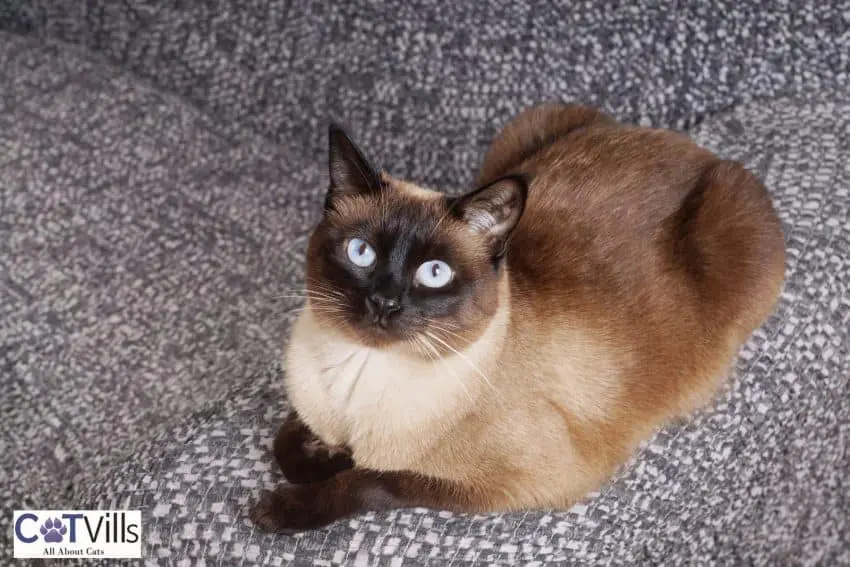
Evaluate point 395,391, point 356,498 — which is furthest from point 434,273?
point 356,498

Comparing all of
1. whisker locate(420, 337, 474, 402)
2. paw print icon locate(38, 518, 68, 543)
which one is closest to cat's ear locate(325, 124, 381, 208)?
whisker locate(420, 337, 474, 402)

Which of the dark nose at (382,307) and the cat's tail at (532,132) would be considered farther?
the cat's tail at (532,132)

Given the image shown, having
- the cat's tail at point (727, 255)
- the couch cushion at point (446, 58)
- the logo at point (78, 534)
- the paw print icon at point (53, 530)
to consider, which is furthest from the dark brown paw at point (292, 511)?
the couch cushion at point (446, 58)

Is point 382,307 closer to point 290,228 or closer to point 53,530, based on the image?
point 53,530

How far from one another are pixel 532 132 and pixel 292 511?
0.76 meters

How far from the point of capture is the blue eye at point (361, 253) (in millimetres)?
995

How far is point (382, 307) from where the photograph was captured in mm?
956

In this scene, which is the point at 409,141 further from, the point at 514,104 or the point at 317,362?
the point at 317,362

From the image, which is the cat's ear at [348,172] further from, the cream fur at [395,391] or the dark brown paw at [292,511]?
the dark brown paw at [292,511]

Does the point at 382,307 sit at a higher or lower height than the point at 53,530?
higher

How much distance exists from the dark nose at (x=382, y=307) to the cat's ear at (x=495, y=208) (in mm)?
143

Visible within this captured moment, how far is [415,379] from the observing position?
1040mm

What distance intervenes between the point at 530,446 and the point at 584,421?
4.2 inches

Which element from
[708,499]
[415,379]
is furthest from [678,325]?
[415,379]
